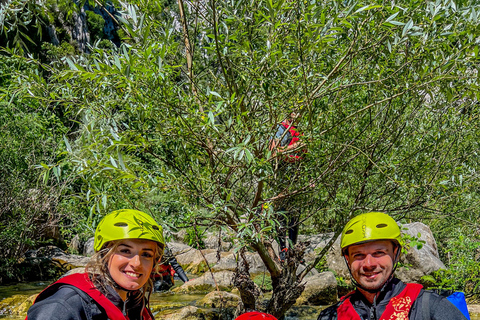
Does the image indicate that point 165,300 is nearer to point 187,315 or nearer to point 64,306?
point 187,315

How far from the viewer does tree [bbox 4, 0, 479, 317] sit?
2.67 metres

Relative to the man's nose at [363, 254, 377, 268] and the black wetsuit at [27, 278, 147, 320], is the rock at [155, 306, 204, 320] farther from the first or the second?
the black wetsuit at [27, 278, 147, 320]

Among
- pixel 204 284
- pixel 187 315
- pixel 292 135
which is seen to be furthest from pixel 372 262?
pixel 204 284

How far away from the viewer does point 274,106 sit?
136 inches

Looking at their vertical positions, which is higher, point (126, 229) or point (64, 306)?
point (126, 229)

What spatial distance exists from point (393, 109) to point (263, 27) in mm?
1762

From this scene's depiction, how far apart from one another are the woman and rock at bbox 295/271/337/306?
19.6 feet

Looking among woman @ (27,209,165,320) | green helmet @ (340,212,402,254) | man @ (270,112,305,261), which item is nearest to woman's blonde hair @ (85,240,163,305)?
woman @ (27,209,165,320)

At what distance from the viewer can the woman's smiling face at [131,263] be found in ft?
7.02

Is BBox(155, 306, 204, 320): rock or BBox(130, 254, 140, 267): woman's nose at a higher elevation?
BBox(130, 254, 140, 267): woman's nose

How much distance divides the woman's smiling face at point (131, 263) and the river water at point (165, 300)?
513 cm

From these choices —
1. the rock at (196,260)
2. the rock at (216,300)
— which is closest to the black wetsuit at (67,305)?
the rock at (216,300)

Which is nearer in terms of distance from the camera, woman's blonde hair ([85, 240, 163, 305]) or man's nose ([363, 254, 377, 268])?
woman's blonde hair ([85, 240, 163, 305])

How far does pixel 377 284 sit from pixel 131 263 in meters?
1.48
